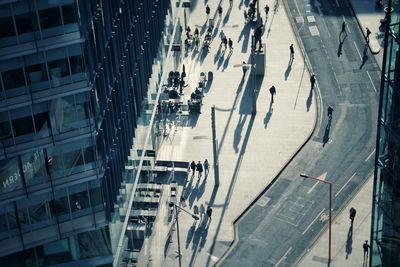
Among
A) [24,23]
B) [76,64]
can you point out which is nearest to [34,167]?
[76,64]

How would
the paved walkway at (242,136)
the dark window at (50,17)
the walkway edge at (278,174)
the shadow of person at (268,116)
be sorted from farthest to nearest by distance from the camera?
the shadow of person at (268,116) < the paved walkway at (242,136) < the walkway edge at (278,174) < the dark window at (50,17)

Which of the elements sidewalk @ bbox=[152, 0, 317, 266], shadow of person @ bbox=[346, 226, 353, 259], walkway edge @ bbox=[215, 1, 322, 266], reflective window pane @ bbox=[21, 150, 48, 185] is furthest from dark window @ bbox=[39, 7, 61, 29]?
shadow of person @ bbox=[346, 226, 353, 259]

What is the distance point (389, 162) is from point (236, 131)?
35478 mm

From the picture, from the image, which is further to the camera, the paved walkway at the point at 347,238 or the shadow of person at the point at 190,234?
the shadow of person at the point at 190,234

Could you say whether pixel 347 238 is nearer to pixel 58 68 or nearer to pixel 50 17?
pixel 58 68

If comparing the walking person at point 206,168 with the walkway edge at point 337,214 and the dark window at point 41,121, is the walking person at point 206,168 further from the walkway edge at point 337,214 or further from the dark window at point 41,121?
the dark window at point 41,121

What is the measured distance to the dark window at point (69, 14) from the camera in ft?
213

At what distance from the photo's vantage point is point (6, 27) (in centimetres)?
6319

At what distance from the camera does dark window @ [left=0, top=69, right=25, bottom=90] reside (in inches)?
2542

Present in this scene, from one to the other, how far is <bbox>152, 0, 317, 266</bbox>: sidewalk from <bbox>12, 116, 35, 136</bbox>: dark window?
75.9 feet

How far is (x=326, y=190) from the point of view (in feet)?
307

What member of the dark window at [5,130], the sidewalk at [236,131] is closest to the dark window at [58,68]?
the dark window at [5,130]

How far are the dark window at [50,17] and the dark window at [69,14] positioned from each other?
0.40 meters

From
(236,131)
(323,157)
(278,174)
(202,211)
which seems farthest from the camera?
(236,131)
